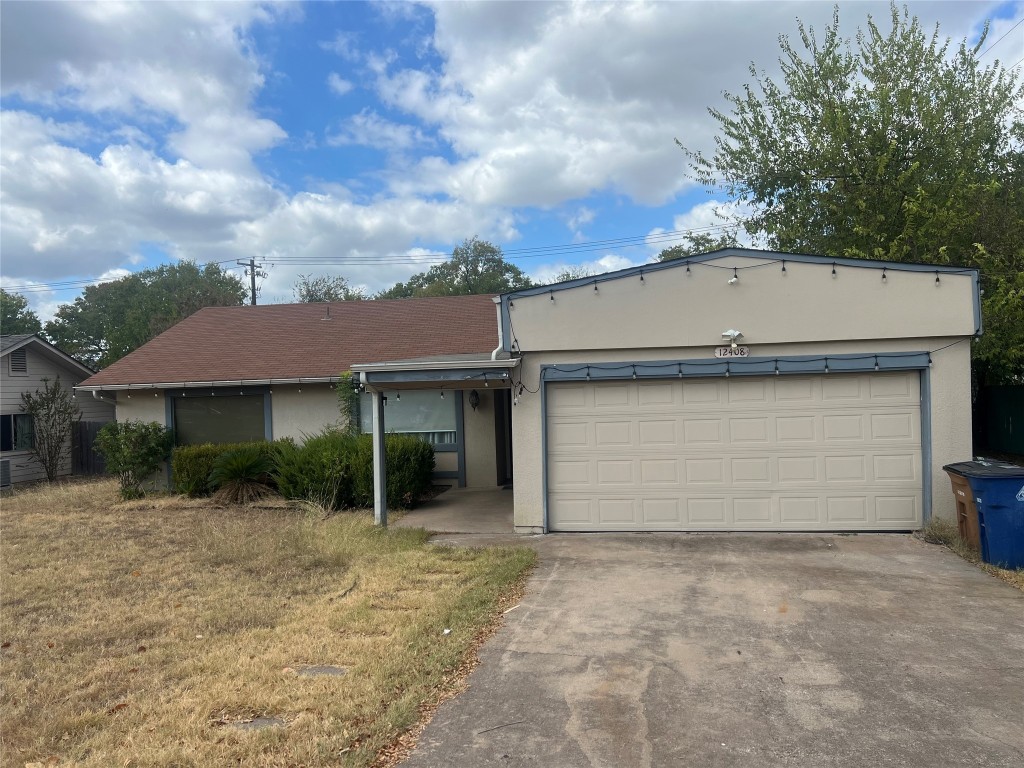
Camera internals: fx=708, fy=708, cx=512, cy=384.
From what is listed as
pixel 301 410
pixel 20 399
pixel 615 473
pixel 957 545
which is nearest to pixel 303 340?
pixel 301 410

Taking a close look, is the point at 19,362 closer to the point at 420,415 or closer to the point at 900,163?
the point at 420,415

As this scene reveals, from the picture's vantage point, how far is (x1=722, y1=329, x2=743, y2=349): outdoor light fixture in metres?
8.92

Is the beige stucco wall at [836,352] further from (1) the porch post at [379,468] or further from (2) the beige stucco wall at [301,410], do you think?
(2) the beige stucco wall at [301,410]

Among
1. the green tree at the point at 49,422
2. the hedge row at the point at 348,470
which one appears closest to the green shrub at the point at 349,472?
the hedge row at the point at 348,470

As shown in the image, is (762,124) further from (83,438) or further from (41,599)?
(83,438)

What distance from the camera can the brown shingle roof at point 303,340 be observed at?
15.0m

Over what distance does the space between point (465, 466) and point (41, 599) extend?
26.5 ft

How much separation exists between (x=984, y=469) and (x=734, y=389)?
9.22 feet

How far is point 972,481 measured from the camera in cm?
734

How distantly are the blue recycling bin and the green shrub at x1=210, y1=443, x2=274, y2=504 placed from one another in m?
11.1

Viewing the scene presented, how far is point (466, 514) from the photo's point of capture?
435 inches

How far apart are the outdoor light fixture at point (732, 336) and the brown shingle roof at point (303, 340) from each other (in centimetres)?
649

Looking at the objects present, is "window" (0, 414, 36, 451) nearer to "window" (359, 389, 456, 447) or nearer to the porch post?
"window" (359, 389, 456, 447)

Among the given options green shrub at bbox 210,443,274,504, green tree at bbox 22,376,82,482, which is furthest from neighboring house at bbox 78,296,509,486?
green tree at bbox 22,376,82,482
